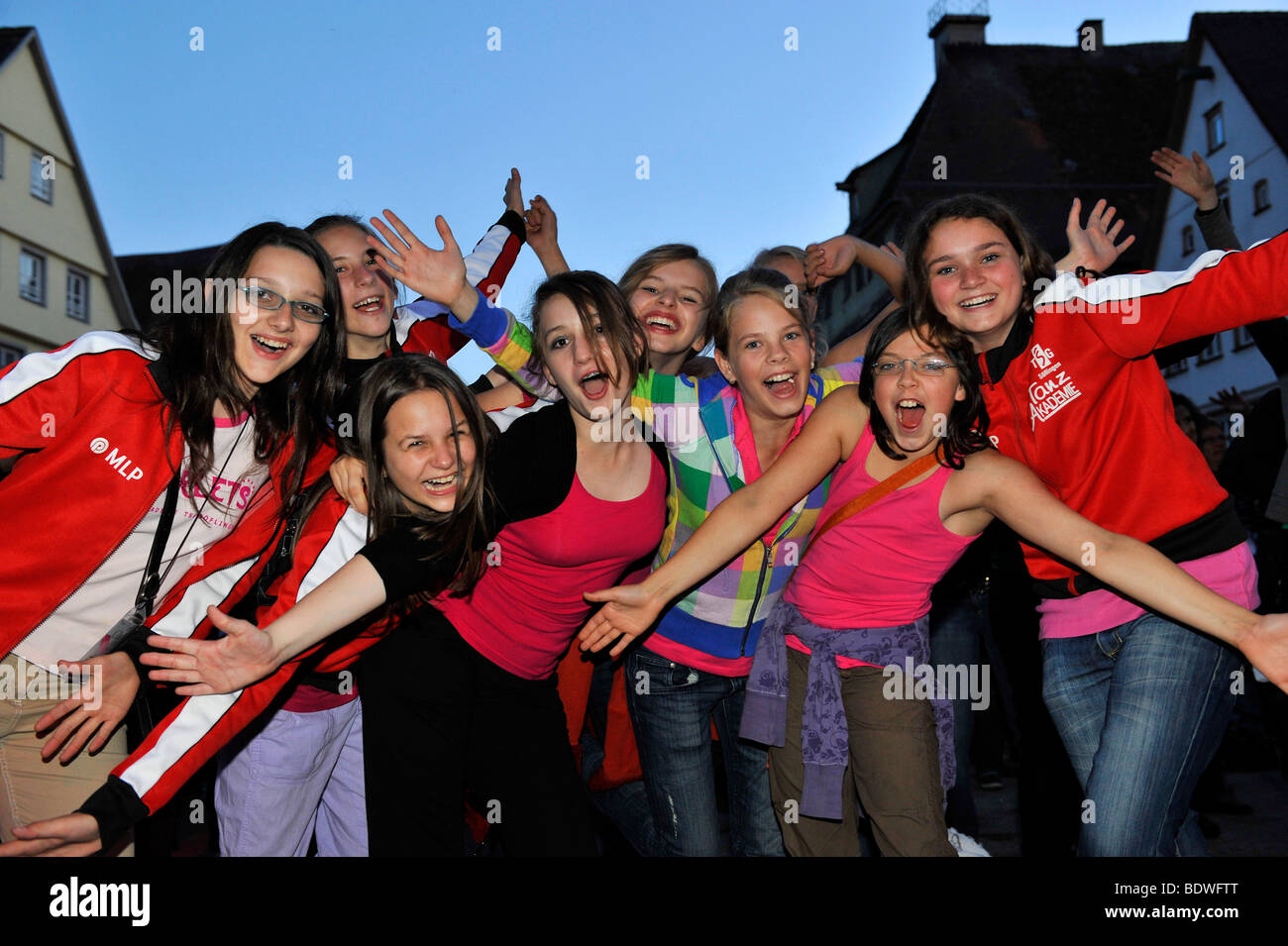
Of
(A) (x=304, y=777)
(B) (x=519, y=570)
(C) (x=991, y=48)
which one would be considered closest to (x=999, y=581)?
(B) (x=519, y=570)

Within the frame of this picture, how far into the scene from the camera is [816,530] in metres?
3.74

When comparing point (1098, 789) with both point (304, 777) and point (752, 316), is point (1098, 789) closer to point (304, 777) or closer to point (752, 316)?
point (752, 316)

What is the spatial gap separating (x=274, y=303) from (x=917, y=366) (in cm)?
211

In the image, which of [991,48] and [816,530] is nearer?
[816,530]

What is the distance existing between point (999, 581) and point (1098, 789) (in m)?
Result: 2.75

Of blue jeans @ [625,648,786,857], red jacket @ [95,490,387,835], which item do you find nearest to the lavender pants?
red jacket @ [95,490,387,835]

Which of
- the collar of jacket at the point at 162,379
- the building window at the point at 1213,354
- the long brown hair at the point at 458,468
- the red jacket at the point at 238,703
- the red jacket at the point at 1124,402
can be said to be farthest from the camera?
the building window at the point at 1213,354

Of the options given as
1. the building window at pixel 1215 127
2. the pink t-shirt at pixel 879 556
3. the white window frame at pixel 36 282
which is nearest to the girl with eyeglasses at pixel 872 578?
the pink t-shirt at pixel 879 556

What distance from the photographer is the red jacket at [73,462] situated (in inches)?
118

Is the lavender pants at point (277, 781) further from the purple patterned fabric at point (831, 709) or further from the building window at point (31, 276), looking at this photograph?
the building window at point (31, 276)

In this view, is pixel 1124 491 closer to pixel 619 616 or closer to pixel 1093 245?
pixel 1093 245

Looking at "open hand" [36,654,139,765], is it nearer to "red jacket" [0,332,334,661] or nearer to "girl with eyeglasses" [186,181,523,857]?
"red jacket" [0,332,334,661]

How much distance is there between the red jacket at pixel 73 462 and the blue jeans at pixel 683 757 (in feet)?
5.85

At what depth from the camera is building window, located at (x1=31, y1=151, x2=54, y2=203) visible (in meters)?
29.2
